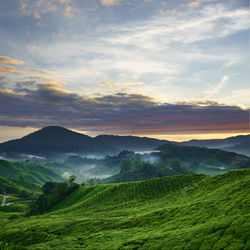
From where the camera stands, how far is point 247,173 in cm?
8431

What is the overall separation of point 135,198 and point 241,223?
78.4 m

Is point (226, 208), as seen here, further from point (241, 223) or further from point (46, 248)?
point (46, 248)

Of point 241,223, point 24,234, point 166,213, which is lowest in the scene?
point 24,234

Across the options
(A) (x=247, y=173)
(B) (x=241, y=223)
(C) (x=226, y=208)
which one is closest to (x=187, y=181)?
(A) (x=247, y=173)

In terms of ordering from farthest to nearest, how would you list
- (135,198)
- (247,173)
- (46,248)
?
(135,198) < (247,173) < (46,248)

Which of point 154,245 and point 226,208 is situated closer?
point 154,245

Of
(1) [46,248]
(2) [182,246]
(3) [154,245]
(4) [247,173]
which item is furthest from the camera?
(4) [247,173]

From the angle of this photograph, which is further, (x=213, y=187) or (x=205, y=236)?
(x=213, y=187)

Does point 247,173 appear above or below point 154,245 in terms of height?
above

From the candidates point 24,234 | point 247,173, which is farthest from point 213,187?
point 24,234

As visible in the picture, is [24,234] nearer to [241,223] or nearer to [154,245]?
[154,245]

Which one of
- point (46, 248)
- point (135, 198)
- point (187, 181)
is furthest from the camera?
point (187, 181)

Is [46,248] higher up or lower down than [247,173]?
lower down

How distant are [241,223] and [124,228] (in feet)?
114
